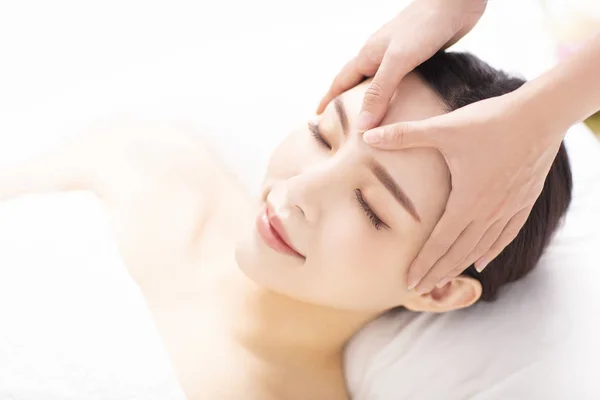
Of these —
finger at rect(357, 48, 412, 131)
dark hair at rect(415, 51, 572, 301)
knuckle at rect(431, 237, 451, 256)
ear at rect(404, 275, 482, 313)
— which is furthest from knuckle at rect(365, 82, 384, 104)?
ear at rect(404, 275, 482, 313)

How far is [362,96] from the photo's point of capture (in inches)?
45.8

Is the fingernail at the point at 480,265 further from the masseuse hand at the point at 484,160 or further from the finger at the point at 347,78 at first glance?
the finger at the point at 347,78

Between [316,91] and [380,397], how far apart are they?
30.9 inches

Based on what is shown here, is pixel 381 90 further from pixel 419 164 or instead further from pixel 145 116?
pixel 145 116

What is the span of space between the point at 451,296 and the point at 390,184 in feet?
0.91

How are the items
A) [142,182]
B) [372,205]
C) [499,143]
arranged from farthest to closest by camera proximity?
[142,182], [372,205], [499,143]

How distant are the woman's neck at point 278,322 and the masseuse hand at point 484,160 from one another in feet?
1.11

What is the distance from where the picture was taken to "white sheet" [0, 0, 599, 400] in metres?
1.13

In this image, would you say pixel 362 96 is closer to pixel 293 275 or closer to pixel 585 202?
pixel 293 275

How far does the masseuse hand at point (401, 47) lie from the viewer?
1.10 metres

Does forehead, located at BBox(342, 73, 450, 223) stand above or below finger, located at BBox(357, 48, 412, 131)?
below

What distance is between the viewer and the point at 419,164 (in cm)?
107

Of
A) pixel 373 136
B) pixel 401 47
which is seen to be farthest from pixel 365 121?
pixel 401 47

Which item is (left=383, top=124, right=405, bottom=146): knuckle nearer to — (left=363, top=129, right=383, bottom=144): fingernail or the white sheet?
(left=363, top=129, right=383, bottom=144): fingernail
